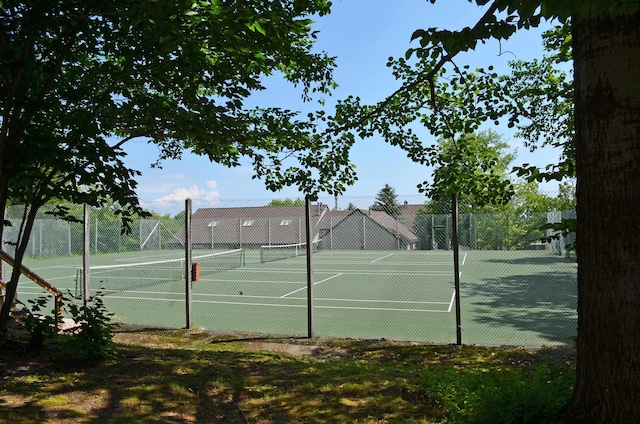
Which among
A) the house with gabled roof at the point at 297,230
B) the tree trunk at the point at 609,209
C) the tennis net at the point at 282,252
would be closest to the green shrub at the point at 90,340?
the tree trunk at the point at 609,209

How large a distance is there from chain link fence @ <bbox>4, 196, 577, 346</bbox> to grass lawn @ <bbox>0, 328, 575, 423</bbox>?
152 centimetres

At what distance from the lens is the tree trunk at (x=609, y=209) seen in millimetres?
2631

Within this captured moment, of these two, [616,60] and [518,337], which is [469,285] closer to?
A: [518,337]

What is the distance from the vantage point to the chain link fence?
10391 mm

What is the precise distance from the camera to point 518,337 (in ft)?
30.9

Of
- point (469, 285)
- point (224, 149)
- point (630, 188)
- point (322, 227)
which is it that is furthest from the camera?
point (322, 227)

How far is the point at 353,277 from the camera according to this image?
20.5 m

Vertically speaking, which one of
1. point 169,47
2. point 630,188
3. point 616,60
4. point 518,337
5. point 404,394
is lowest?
point 518,337

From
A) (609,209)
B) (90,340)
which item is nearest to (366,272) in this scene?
(90,340)

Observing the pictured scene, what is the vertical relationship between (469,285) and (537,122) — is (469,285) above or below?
below

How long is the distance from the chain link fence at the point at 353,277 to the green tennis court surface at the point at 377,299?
1.9 inches

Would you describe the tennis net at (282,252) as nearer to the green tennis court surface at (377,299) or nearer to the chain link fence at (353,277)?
the chain link fence at (353,277)

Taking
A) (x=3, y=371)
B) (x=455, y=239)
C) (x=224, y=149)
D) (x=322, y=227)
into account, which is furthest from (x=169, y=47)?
(x=322, y=227)

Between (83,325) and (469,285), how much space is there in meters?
15.2
